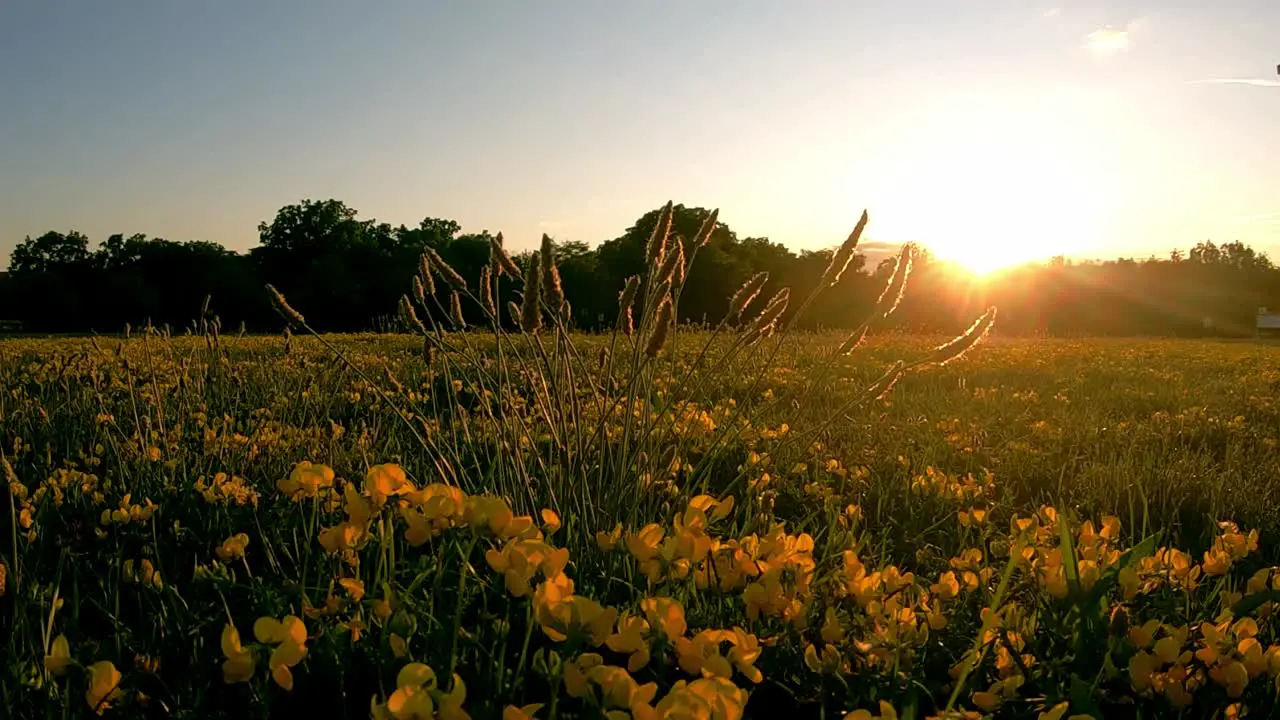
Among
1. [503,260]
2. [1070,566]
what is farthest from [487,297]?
[1070,566]

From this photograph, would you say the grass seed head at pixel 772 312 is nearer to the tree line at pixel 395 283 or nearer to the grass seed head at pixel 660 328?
the grass seed head at pixel 660 328

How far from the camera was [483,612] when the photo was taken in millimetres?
1466

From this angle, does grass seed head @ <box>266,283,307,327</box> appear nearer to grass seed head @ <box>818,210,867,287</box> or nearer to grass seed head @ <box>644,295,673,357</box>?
grass seed head @ <box>644,295,673,357</box>

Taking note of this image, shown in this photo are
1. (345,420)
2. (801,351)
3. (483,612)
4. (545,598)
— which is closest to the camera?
(545,598)

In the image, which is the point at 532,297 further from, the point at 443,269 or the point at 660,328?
the point at 443,269

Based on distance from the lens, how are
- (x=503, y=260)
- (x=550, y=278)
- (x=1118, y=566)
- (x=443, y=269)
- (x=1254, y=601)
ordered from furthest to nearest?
(x=443, y=269) → (x=503, y=260) → (x=550, y=278) → (x=1118, y=566) → (x=1254, y=601)

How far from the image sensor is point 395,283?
35375 mm

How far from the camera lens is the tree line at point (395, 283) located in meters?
32.3

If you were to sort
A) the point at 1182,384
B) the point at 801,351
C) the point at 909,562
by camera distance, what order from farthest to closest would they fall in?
the point at 801,351, the point at 1182,384, the point at 909,562

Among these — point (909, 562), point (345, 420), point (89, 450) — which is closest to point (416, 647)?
point (909, 562)

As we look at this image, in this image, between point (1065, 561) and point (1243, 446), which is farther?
point (1243, 446)

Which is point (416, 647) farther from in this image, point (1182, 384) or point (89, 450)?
point (1182, 384)

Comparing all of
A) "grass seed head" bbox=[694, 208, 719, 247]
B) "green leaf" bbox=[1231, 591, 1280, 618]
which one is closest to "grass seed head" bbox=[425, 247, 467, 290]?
"grass seed head" bbox=[694, 208, 719, 247]

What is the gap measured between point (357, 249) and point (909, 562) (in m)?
44.8
